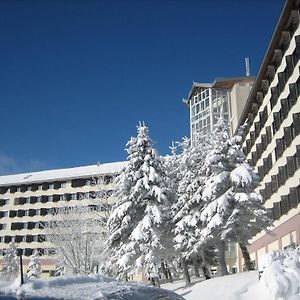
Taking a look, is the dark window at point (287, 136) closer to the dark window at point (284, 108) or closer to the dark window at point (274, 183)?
the dark window at point (284, 108)

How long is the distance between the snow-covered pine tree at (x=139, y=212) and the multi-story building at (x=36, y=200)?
161 ft

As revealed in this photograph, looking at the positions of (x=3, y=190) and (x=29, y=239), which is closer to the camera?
(x=29, y=239)

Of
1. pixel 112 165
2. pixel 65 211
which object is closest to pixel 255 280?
pixel 65 211

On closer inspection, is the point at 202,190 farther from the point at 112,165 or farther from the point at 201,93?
the point at 112,165

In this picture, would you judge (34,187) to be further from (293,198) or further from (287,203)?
(293,198)

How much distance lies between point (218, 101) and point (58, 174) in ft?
117

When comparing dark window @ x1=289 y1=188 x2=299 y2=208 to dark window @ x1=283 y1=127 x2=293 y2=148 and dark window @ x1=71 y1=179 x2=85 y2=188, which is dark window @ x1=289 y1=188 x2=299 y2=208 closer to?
dark window @ x1=283 y1=127 x2=293 y2=148

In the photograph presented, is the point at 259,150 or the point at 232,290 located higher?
the point at 259,150

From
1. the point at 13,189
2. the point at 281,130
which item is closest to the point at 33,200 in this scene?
the point at 13,189

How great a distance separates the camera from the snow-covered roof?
8281cm

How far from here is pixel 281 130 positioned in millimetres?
37281

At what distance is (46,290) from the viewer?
15.3ft

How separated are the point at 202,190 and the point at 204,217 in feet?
8.98

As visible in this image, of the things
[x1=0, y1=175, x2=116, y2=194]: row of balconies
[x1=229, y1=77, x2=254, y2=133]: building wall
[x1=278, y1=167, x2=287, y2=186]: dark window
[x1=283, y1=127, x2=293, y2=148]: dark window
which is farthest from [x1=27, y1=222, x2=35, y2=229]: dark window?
[x1=283, y1=127, x2=293, y2=148]: dark window
